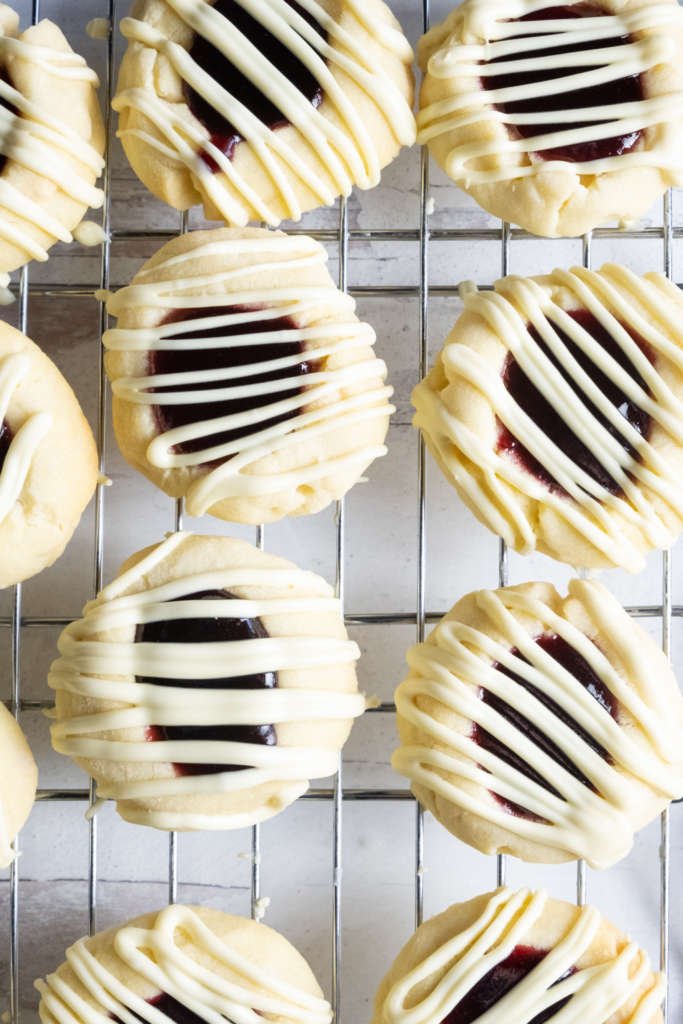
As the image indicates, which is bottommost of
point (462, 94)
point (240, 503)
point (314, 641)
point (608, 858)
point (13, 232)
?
point (608, 858)

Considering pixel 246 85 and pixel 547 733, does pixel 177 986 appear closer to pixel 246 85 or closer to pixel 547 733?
pixel 547 733

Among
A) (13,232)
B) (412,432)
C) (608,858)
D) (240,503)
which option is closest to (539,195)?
(412,432)

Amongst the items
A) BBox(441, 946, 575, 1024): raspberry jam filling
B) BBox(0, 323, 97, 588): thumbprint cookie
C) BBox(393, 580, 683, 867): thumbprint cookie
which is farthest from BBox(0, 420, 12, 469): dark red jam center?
BBox(441, 946, 575, 1024): raspberry jam filling

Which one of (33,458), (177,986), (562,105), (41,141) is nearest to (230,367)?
(33,458)

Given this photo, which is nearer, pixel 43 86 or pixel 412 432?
pixel 43 86

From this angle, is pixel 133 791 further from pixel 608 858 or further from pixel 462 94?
pixel 462 94

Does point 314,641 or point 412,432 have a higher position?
point 412,432

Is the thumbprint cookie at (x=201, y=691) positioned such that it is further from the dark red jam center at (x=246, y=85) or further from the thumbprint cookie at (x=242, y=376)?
the dark red jam center at (x=246, y=85)
